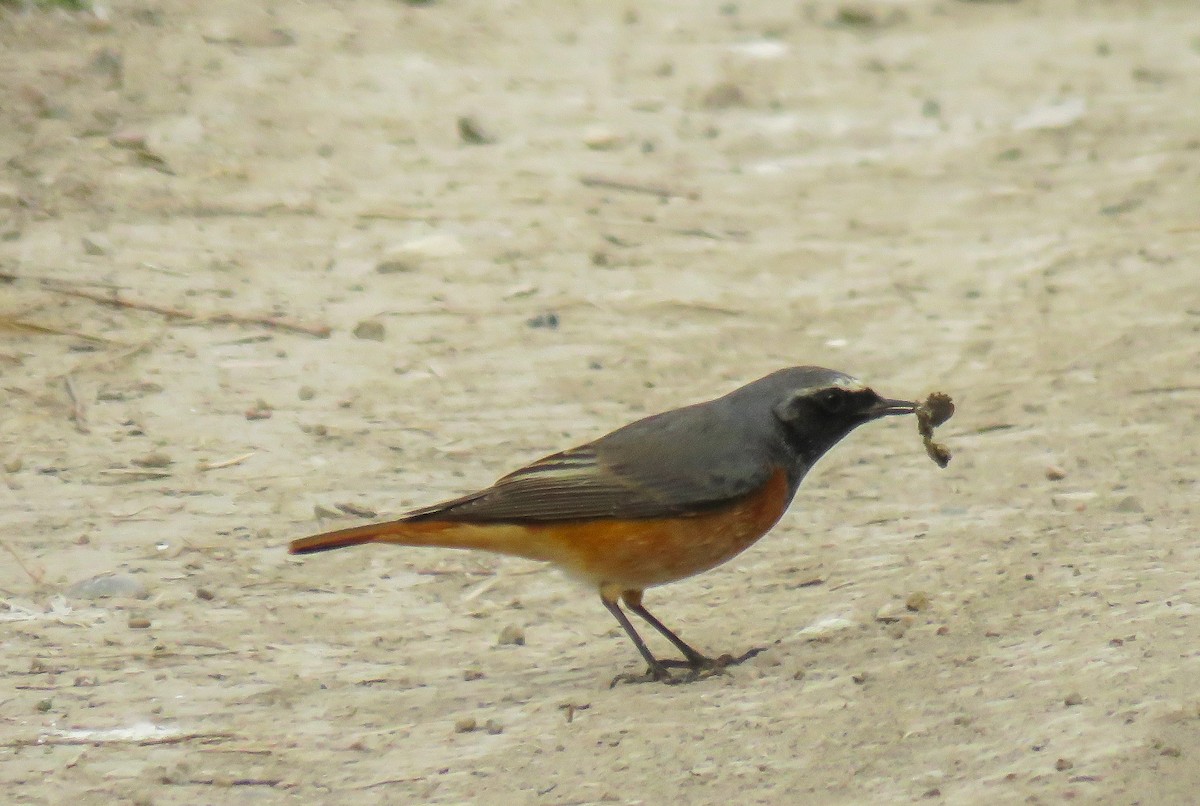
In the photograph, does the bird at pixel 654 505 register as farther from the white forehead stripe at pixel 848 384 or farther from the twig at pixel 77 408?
the twig at pixel 77 408

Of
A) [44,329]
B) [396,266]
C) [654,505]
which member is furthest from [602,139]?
[654,505]

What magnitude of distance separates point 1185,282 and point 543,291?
320cm

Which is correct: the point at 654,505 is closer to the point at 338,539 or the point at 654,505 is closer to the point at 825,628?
the point at 825,628

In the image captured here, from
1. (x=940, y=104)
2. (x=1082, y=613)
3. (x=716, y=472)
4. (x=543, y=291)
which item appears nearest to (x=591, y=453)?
(x=716, y=472)

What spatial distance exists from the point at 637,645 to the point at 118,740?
164 cm

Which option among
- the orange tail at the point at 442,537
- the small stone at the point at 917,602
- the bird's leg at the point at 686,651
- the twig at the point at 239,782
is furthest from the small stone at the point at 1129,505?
the twig at the point at 239,782

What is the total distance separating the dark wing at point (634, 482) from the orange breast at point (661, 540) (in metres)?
0.03

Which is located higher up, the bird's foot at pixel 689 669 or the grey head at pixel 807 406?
the grey head at pixel 807 406

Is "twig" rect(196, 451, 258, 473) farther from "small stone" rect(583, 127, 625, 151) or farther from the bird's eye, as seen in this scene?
"small stone" rect(583, 127, 625, 151)

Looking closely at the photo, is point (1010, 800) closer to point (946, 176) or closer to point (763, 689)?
point (763, 689)

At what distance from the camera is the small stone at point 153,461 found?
6.82m

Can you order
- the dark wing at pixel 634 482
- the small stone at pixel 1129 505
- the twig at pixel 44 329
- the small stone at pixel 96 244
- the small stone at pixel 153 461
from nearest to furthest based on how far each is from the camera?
the dark wing at pixel 634 482
the small stone at pixel 1129 505
the small stone at pixel 153 461
the twig at pixel 44 329
the small stone at pixel 96 244

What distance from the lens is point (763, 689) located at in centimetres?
517

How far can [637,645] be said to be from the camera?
18.2 ft
